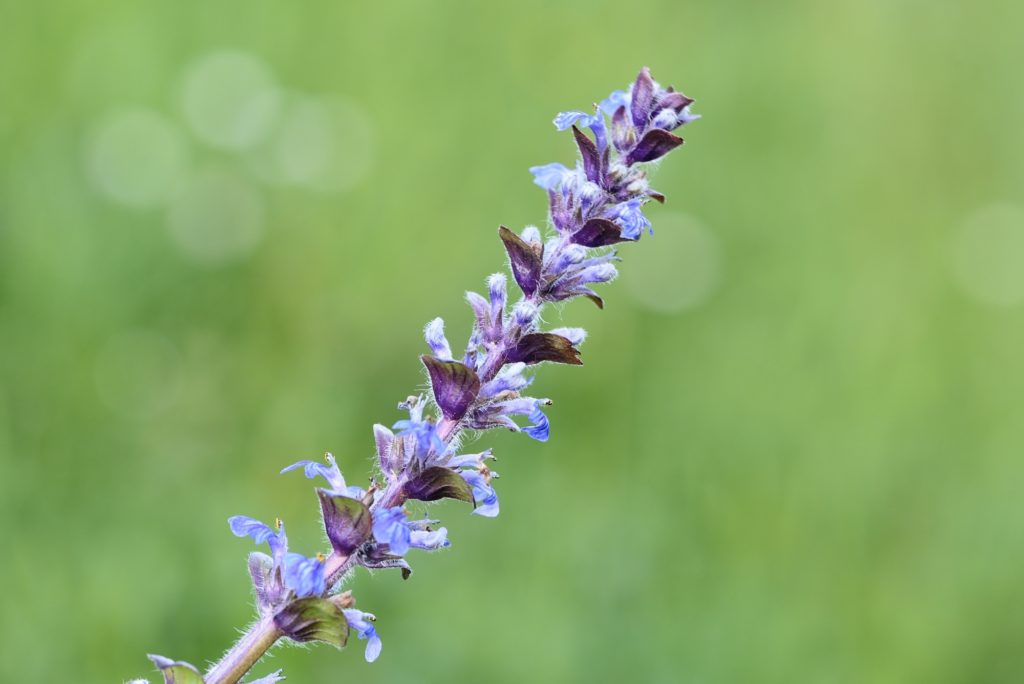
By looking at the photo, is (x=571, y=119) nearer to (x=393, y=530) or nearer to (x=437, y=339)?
(x=437, y=339)

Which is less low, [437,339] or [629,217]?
[629,217]

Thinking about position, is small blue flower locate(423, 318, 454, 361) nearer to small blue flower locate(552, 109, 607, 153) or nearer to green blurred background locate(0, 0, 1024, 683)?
small blue flower locate(552, 109, 607, 153)

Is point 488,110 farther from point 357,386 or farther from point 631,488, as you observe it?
point 631,488

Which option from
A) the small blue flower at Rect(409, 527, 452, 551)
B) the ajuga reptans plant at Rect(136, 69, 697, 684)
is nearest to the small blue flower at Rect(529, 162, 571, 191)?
the ajuga reptans plant at Rect(136, 69, 697, 684)

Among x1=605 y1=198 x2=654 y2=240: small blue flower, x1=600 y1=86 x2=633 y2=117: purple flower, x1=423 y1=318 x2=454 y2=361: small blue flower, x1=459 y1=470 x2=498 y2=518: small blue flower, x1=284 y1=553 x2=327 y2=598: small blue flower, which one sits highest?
x1=600 y1=86 x2=633 y2=117: purple flower

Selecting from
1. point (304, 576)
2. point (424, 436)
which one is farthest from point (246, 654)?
point (424, 436)

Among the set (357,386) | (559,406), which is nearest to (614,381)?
(559,406)

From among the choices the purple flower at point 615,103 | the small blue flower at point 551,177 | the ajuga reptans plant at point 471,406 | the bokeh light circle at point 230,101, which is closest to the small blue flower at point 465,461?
the ajuga reptans plant at point 471,406
